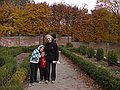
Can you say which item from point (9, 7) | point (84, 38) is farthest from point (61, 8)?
point (9, 7)

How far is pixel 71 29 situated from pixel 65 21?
1.66 m

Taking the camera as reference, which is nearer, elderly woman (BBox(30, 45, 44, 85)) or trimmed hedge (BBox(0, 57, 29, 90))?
trimmed hedge (BBox(0, 57, 29, 90))

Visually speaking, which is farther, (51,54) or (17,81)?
(51,54)

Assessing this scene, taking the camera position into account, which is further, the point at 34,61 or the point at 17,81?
the point at 34,61

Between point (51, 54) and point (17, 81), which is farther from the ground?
point (51, 54)

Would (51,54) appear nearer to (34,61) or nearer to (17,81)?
(34,61)

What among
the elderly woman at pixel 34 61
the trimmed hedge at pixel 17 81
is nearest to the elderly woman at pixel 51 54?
the elderly woman at pixel 34 61

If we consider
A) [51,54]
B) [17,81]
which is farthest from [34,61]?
[17,81]

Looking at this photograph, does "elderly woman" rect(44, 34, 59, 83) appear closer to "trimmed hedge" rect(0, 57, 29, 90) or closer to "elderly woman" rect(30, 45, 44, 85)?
"elderly woman" rect(30, 45, 44, 85)

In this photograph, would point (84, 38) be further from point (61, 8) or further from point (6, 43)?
point (6, 43)

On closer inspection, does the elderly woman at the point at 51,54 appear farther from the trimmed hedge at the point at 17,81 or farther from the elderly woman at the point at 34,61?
the trimmed hedge at the point at 17,81

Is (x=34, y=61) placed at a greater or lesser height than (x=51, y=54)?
lesser

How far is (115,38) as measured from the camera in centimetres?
4031

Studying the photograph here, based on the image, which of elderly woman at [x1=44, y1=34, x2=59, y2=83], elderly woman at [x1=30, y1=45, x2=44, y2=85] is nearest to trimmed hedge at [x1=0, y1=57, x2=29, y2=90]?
elderly woman at [x1=30, y1=45, x2=44, y2=85]
